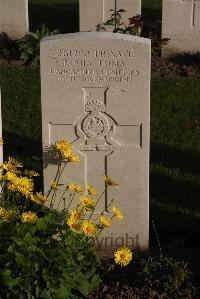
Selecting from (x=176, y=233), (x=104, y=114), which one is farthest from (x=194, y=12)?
(x=104, y=114)

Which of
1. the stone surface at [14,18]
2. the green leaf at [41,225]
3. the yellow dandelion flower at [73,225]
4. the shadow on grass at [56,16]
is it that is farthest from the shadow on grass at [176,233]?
the shadow on grass at [56,16]

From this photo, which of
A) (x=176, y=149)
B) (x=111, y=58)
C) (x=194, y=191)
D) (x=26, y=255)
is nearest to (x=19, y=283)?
(x=26, y=255)

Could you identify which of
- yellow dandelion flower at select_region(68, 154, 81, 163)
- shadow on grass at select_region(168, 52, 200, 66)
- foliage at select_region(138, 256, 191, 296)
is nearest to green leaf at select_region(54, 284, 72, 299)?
foliage at select_region(138, 256, 191, 296)

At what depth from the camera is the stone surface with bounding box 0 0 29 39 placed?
406 inches

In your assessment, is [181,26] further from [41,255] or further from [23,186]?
[41,255]

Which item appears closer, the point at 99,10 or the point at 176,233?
the point at 176,233

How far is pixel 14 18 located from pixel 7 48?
0.45 meters

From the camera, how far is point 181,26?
10.1 meters

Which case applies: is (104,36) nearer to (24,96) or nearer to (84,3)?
(24,96)

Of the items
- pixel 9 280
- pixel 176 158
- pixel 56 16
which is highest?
pixel 56 16

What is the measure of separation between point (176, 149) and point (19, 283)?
356cm

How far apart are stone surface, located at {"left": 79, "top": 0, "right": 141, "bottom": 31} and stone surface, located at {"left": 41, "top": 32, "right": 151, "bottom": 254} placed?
5.83 metres

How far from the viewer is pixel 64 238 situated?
3.95 meters

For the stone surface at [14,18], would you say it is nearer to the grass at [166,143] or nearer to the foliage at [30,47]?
the foliage at [30,47]
